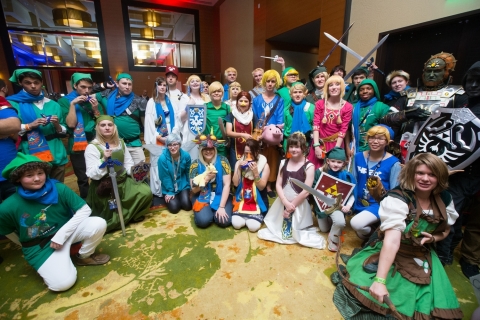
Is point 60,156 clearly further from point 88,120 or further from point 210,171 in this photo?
point 210,171

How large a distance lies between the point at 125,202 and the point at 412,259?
2.66 metres

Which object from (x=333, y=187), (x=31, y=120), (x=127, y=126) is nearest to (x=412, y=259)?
(x=333, y=187)

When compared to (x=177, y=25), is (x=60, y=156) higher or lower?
lower

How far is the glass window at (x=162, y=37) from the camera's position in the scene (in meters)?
9.02

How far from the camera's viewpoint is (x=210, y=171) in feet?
8.64

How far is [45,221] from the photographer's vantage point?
1827 millimetres

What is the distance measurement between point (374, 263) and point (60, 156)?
3294mm

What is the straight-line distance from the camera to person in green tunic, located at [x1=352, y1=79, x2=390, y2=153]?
107 inches

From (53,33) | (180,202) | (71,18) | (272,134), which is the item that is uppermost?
(71,18)

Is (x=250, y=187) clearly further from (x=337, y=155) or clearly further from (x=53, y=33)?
(x=53, y=33)

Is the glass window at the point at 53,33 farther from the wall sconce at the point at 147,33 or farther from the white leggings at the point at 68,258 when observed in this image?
the white leggings at the point at 68,258

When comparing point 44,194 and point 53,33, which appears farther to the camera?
point 53,33

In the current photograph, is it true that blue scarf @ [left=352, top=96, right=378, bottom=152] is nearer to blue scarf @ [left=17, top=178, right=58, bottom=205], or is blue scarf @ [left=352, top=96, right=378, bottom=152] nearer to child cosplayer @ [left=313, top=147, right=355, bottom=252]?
child cosplayer @ [left=313, top=147, right=355, bottom=252]

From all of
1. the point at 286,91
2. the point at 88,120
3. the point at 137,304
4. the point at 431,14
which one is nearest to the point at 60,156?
the point at 88,120
